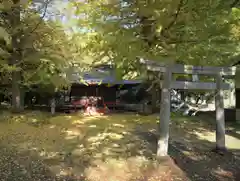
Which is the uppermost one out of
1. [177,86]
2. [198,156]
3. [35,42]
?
[35,42]

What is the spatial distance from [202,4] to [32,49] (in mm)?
7103

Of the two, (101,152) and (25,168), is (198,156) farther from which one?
(25,168)

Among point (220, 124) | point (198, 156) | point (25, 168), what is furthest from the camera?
point (220, 124)

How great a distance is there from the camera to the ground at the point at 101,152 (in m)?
6.43

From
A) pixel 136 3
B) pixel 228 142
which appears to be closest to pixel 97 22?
pixel 136 3

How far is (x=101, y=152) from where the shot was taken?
789 cm

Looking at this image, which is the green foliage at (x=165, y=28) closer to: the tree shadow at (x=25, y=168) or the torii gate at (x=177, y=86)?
the torii gate at (x=177, y=86)

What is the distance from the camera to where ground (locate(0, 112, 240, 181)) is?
643cm

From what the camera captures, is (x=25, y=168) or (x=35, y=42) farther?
(x=35, y=42)

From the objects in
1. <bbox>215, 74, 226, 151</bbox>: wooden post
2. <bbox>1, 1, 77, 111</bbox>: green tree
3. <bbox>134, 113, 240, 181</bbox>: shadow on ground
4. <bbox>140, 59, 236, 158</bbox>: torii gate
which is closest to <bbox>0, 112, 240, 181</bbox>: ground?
<bbox>134, 113, 240, 181</bbox>: shadow on ground

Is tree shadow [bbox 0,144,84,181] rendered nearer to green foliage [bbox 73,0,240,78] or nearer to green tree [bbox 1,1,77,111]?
green foliage [bbox 73,0,240,78]

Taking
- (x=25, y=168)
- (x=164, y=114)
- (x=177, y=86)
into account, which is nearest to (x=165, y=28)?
(x=177, y=86)

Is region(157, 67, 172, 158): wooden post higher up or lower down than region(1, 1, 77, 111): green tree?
lower down

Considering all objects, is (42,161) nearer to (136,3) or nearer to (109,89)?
(136,3)
